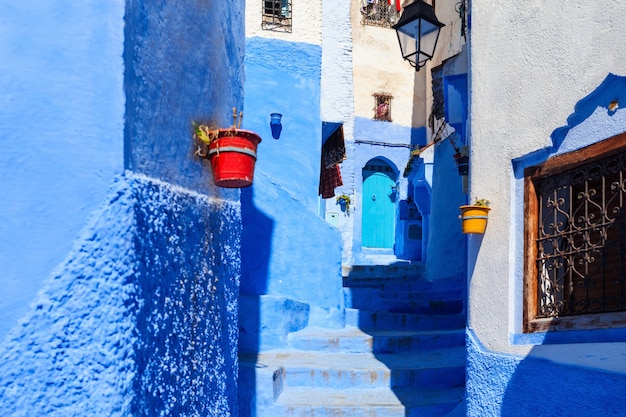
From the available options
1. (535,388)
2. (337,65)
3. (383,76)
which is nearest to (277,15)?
(337,65)

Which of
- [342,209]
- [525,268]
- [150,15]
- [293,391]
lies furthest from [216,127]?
[342,209]

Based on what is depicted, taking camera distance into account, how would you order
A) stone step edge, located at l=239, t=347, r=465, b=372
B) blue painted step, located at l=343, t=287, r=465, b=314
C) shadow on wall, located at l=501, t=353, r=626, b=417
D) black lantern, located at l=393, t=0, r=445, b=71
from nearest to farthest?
1. shadow on wall, located at l=501, t=353, r=626, b=417
2. black lantern, located at l=393, t=0, r=445, b=71
3. stone step edge, located at l=239, t=347, r=465, b=372
4. blue painted step, located at l=343, t=287, r=465, b=314

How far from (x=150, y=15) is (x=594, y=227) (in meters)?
2.80

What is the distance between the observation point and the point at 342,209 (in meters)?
14.5

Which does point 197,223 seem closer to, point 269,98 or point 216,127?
point 216,127

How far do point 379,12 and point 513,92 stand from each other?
43.1ft

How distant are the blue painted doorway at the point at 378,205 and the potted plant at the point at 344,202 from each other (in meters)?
2.28

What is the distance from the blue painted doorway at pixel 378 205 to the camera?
16844mm

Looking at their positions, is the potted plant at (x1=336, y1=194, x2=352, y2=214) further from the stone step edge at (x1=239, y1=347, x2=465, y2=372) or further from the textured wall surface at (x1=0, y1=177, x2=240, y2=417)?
the textured wall surface at (x1=0, y1=177, x2=240, y2=417)

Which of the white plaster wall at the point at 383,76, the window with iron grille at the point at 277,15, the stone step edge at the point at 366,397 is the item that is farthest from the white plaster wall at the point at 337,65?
the white plaster wall at the point at 383,76

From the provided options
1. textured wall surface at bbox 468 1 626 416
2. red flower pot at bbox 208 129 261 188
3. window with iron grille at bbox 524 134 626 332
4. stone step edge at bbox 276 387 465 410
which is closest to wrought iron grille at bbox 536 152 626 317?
window with iron grille at bbox 524 134 626 332

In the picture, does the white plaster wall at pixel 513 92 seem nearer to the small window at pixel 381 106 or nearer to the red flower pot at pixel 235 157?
the red flower pot at pixel 235 157

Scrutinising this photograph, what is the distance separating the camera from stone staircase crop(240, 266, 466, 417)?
5.72 meters

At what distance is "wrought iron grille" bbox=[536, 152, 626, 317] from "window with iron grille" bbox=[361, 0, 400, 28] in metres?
13.3
